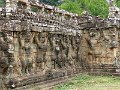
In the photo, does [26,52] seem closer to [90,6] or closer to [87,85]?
[87,85]

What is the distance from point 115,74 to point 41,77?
582cm

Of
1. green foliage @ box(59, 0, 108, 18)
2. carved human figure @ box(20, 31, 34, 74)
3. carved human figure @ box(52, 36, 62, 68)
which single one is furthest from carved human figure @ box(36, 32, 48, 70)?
green foliage @ box(59, 0, 108, 18)

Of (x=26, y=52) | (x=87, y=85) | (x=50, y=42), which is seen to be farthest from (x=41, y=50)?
(x=87, y=85)

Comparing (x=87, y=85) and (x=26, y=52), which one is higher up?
(x=26, y=52)

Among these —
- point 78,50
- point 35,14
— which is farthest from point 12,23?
point 78,50

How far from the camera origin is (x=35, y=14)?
13.0 m

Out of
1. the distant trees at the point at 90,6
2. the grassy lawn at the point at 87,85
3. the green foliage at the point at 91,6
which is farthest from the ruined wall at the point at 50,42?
the green foliage at the point at 91,6

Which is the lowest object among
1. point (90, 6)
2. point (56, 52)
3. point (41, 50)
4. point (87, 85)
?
point (87, 85)

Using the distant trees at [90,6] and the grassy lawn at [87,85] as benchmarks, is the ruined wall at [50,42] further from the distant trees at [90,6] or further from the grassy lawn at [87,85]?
the distant trees at [90,6]

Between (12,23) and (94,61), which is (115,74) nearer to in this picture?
(94,61)

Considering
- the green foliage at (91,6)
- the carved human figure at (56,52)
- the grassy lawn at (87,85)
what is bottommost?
the grassy lawn at (87,85)

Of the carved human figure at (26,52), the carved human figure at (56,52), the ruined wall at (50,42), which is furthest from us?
the carved human figure at (56,52)

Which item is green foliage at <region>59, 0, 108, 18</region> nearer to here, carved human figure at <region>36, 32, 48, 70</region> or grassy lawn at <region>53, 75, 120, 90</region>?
grassy lawn at <region>53, 75, 120, 90</region>

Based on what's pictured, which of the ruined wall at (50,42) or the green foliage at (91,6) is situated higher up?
the green foliage at (91,6)
